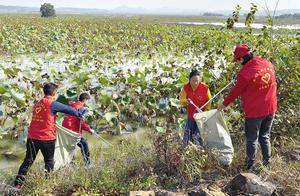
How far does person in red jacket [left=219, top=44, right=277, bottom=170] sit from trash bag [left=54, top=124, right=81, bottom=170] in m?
2.04

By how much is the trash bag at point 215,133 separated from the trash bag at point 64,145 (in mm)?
1682

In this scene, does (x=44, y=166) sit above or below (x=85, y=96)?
below

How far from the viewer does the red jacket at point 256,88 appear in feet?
17.3

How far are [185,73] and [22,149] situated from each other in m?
4.03

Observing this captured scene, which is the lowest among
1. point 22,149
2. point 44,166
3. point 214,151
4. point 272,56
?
point 22,149

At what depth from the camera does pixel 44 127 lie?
18.2 ft

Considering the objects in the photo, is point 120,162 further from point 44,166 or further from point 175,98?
point 175,98

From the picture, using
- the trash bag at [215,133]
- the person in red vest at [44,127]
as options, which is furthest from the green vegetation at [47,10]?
the trash bag at [215,133]

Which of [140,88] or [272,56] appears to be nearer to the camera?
[272,56]

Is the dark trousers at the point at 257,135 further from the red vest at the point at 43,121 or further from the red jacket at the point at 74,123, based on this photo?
the red vest at the point at 43,121

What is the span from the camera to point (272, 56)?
7562 millimetres

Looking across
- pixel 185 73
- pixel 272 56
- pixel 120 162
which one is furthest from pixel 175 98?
pixel 120 162

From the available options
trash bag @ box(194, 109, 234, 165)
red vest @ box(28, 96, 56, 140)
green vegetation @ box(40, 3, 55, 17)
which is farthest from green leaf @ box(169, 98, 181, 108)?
green vegetation @ box(40, 3, 55, 17)

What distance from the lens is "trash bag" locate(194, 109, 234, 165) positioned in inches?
219
